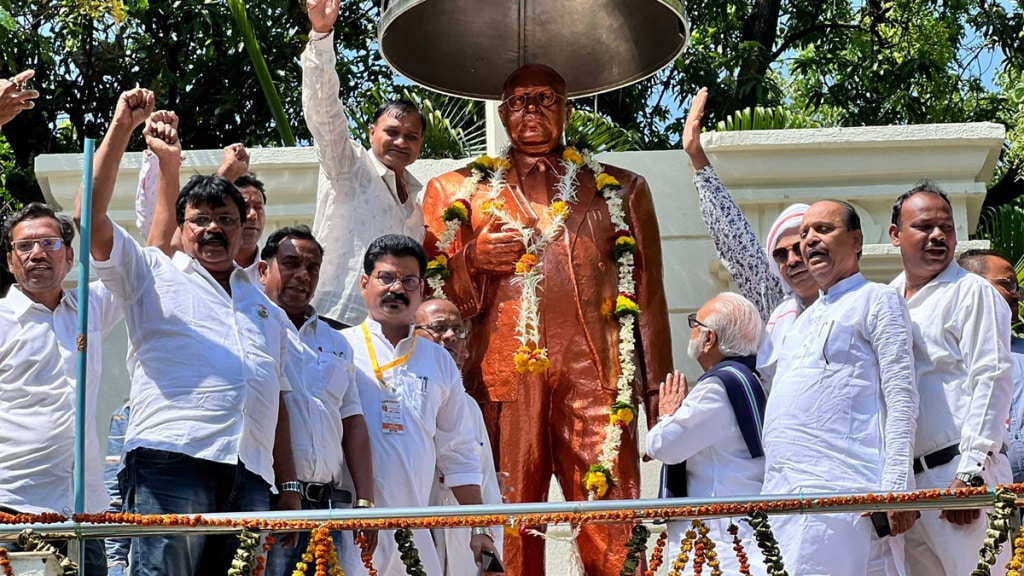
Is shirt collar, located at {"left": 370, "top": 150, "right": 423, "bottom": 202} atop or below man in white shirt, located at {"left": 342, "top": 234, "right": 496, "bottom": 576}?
atop

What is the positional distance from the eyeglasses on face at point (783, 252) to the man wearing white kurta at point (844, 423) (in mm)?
475

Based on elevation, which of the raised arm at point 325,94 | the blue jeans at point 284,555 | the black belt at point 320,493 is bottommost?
the blue jeans at point 284,555

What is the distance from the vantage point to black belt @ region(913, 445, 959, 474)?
213 inches

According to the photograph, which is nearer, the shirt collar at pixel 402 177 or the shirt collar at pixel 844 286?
the shirt collar at pixel 844 286

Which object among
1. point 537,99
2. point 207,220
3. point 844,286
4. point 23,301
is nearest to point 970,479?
point 844,286

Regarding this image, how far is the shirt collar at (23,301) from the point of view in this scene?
5.64m

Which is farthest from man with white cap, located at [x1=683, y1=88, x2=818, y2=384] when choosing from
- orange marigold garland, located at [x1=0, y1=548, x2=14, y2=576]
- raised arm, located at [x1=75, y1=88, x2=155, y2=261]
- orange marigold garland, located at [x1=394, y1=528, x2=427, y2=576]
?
orange marigold garland, located at [x1=0, y1=548, x2=14, y2=576]

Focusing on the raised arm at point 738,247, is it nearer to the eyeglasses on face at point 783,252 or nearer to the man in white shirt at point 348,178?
the eyeglasses on face at point 783,252

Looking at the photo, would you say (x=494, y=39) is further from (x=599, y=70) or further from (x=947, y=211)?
(x=947, y=211)

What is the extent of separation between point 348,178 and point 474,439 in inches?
54.0

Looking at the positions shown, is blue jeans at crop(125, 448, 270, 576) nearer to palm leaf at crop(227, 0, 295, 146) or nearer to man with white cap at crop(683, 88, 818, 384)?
man with white cap at crop(683, 88, 818, 384)

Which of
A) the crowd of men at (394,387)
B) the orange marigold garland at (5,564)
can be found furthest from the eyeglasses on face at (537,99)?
the orange marigold garland at (5,564)

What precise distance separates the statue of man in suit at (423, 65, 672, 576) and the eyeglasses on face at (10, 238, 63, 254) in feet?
5.48

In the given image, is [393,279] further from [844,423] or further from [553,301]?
[844,423]
